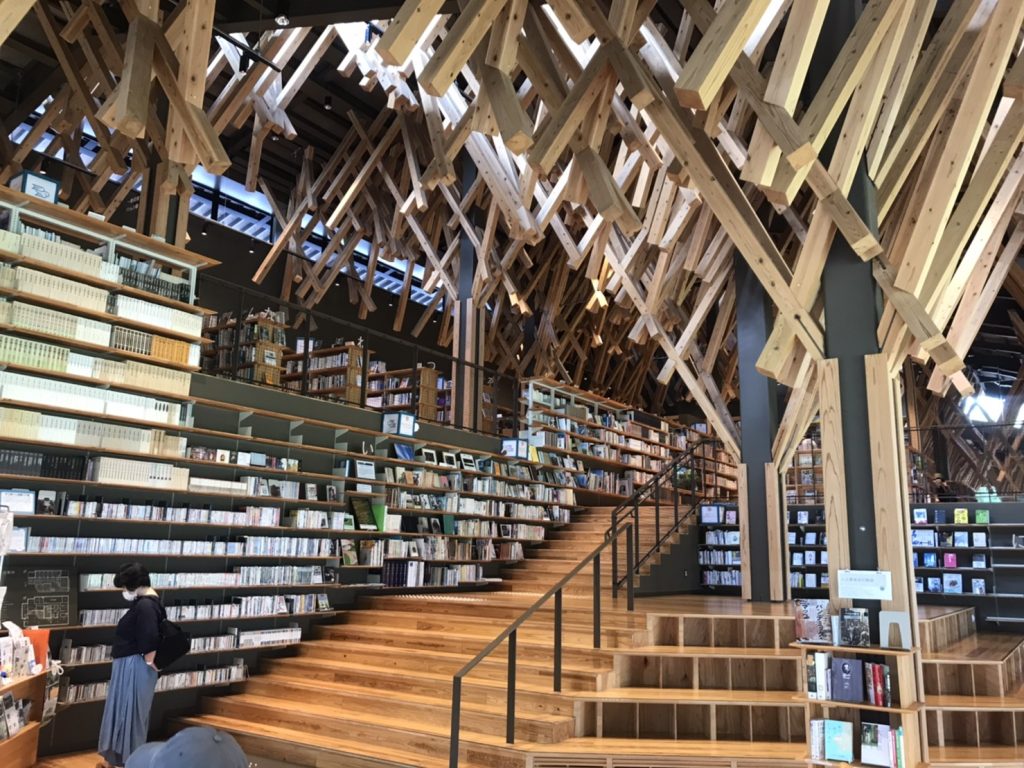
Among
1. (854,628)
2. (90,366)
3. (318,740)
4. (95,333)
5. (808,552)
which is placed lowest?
(318,740)

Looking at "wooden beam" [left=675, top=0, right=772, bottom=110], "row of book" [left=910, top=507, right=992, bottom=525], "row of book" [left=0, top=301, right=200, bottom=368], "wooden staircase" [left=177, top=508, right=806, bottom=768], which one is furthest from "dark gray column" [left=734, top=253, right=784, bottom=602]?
"row of book" [left=0, top=301, right=200, bottom=368]

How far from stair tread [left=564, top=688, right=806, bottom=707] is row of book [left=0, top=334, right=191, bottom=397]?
4.18 metres

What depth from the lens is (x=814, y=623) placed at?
4.50 meters

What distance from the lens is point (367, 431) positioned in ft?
30.4

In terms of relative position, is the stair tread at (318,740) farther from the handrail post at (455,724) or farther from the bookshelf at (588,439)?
the bookshelf at (588,439)

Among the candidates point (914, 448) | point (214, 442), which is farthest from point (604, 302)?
point (914, 448)

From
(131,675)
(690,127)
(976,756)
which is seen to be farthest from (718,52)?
(131,675)

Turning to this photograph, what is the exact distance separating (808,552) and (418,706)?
23.5 ft

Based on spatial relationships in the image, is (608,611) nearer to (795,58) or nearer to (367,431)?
(367,431)

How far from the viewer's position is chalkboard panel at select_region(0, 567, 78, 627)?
5838mm

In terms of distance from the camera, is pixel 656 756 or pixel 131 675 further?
pixel 131 675

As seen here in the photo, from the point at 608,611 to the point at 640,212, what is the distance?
4693 mm

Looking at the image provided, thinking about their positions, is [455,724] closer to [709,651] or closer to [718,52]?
[709,651]

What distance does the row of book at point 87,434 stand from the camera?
5887mm
